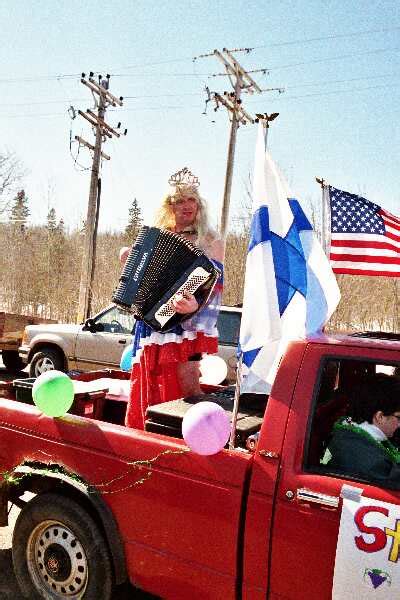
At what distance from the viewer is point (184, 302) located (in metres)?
3.17

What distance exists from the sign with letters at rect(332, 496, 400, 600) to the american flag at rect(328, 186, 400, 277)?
333cm

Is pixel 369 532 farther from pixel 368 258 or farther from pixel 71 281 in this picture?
pixel 71 281

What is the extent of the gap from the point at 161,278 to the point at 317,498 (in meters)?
1.68

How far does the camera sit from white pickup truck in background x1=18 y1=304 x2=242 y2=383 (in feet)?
28.9

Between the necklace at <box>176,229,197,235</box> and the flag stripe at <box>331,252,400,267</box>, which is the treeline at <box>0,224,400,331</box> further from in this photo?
the necklace at <box>176,229,197,235</box>

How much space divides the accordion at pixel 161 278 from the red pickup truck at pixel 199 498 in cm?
68

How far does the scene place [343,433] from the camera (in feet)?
7.22

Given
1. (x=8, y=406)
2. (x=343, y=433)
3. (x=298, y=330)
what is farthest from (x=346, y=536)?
(x=8, y=406)

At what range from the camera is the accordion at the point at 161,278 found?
3176 millimetres

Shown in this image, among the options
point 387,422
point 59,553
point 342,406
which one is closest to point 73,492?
point 59,553

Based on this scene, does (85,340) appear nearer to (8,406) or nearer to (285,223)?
(8,406)

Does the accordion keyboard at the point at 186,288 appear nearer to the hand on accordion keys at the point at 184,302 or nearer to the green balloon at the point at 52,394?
the hand on accordion keys at the point at 184,302

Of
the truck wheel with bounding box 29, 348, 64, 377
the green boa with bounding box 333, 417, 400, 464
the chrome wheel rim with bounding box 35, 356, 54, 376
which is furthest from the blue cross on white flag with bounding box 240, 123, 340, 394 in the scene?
the chrome wheel rim with bounding box 35, 356, 54, 376

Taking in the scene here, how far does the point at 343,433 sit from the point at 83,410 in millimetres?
1994
